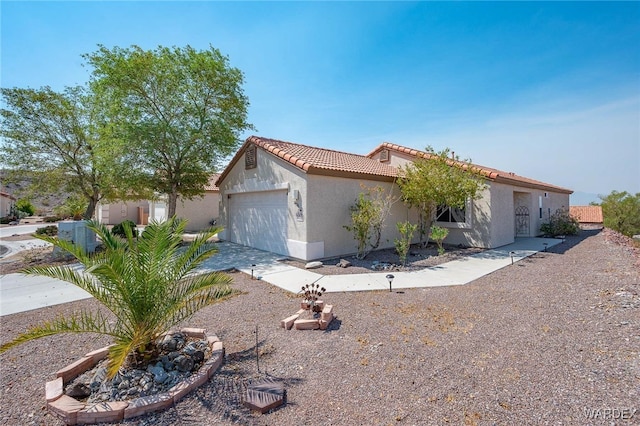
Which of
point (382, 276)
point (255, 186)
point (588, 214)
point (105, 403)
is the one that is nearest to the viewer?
point (105, 403)

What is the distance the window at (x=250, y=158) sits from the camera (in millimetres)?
13502

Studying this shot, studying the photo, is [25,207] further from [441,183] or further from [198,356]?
[441,183]

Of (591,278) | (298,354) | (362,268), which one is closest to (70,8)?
(298,354)

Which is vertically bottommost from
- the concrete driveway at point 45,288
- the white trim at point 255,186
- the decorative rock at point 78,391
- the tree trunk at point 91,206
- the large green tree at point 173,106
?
the decorative rock at point 78,391

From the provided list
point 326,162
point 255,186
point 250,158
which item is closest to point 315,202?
point 326,162

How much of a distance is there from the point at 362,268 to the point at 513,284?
4.38m

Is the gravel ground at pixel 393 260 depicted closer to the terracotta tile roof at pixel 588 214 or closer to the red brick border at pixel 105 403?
the red brick border at pixel 105 403

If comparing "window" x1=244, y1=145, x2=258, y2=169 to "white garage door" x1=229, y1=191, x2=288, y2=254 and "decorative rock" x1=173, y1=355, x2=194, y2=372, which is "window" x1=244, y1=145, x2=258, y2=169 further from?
"decorative rock" x1=173, y1=355, x2=194, y2=372

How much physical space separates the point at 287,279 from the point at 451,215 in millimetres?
10324

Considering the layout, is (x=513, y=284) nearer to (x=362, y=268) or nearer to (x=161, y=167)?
(x=362, y=268)

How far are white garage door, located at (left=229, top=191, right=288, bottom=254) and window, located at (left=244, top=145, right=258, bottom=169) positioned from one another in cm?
A: 137

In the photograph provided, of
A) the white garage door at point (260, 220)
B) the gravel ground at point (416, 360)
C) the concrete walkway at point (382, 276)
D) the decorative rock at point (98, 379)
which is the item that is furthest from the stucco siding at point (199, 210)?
the decorative rock at point (98, 379)

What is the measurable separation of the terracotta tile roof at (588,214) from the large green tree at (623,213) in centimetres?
146

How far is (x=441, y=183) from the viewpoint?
12.2 meters
